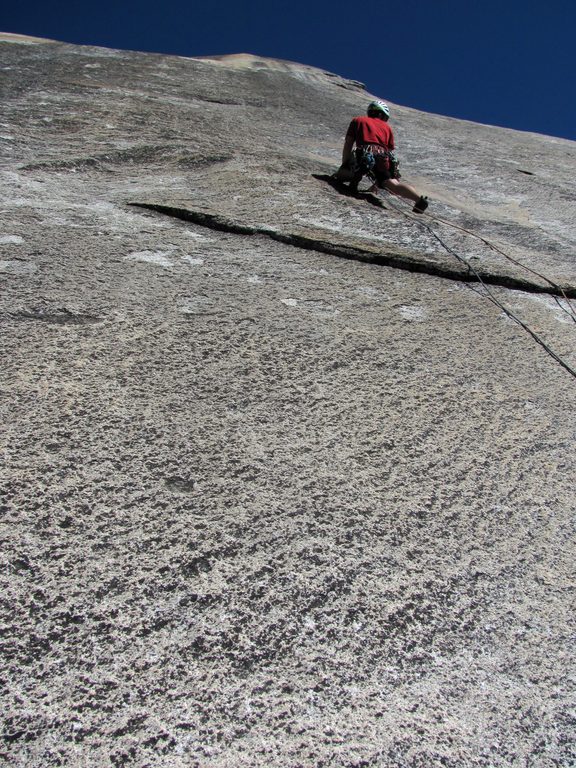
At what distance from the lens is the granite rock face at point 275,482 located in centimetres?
97

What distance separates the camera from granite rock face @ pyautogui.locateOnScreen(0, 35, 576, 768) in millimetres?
967

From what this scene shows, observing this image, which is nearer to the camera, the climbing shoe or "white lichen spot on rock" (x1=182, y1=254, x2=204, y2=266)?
"white lichen spot on rock" (x1=182, y1=254, x2=204, y2=266)

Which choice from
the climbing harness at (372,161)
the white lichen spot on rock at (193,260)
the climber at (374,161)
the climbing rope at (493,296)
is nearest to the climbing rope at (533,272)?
the climbing rope at (493,296)

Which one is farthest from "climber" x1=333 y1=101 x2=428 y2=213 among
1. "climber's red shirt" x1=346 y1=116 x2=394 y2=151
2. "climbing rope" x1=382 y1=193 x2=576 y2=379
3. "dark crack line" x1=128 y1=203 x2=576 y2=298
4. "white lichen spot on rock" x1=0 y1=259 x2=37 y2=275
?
"white lichen spot on rock" x1=0 y1=259 x2=37 y2=275

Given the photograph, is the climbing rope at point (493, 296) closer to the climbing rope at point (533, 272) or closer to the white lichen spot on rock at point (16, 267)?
the climbing rope at point (533, 272)

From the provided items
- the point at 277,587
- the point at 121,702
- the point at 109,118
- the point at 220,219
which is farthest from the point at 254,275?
the point at 109,118

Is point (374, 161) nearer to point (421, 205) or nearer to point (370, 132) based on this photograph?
point (370, 132)

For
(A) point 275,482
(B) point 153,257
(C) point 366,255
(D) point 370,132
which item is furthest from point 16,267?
(D) point 370,132

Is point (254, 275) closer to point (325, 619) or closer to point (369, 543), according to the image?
point (369, 543)

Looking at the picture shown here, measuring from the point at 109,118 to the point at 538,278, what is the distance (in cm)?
302

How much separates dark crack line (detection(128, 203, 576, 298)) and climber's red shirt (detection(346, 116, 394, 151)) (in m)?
1.72

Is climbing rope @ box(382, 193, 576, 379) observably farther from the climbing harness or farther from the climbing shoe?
the climbing harness

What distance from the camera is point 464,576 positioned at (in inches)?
48.8

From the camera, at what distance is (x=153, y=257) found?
7.57 feet
